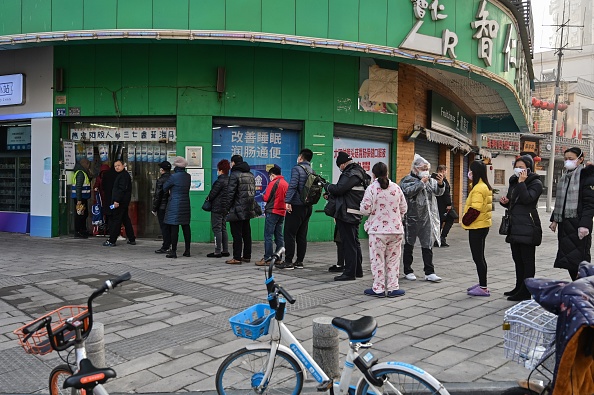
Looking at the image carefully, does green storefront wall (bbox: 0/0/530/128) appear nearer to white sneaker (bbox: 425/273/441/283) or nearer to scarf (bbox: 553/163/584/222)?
white sneaker (bbox: 425/273/441/283)

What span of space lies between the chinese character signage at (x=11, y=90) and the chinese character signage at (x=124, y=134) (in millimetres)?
1411

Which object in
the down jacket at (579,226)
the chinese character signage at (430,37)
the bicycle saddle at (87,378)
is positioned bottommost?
the bicycle saddle at (87,378)

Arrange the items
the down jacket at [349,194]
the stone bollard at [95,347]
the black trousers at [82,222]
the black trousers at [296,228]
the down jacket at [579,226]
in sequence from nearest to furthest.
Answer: the stone bollard at [95,347]
the down jacket at [579,226]
the down jacket at [349,194]
the black trousers at [296,228]
the black trousers at [82,222]

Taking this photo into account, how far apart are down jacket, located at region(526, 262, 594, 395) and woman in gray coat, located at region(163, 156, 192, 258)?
779 centimetres

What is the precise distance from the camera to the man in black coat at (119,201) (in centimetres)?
1076

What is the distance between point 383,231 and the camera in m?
6.82

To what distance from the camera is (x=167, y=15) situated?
10234 millimetres

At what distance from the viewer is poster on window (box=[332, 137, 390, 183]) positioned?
1271 centimetres

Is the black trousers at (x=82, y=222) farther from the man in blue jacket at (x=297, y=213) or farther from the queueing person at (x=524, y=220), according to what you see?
the queueing person at (x=524, y=220)

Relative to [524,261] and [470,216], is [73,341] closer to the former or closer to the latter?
[470,216]

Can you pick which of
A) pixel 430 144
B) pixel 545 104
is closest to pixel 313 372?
pixel 430 144

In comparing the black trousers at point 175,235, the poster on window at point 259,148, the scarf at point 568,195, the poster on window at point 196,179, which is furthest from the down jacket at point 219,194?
the scarf at point 568,195

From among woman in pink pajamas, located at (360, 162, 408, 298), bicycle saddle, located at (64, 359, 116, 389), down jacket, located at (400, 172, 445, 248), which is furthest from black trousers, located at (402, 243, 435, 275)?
bicycle saddle, located at (64, 359, 116, 389)

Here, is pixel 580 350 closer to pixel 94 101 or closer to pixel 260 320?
pixel 260 320
